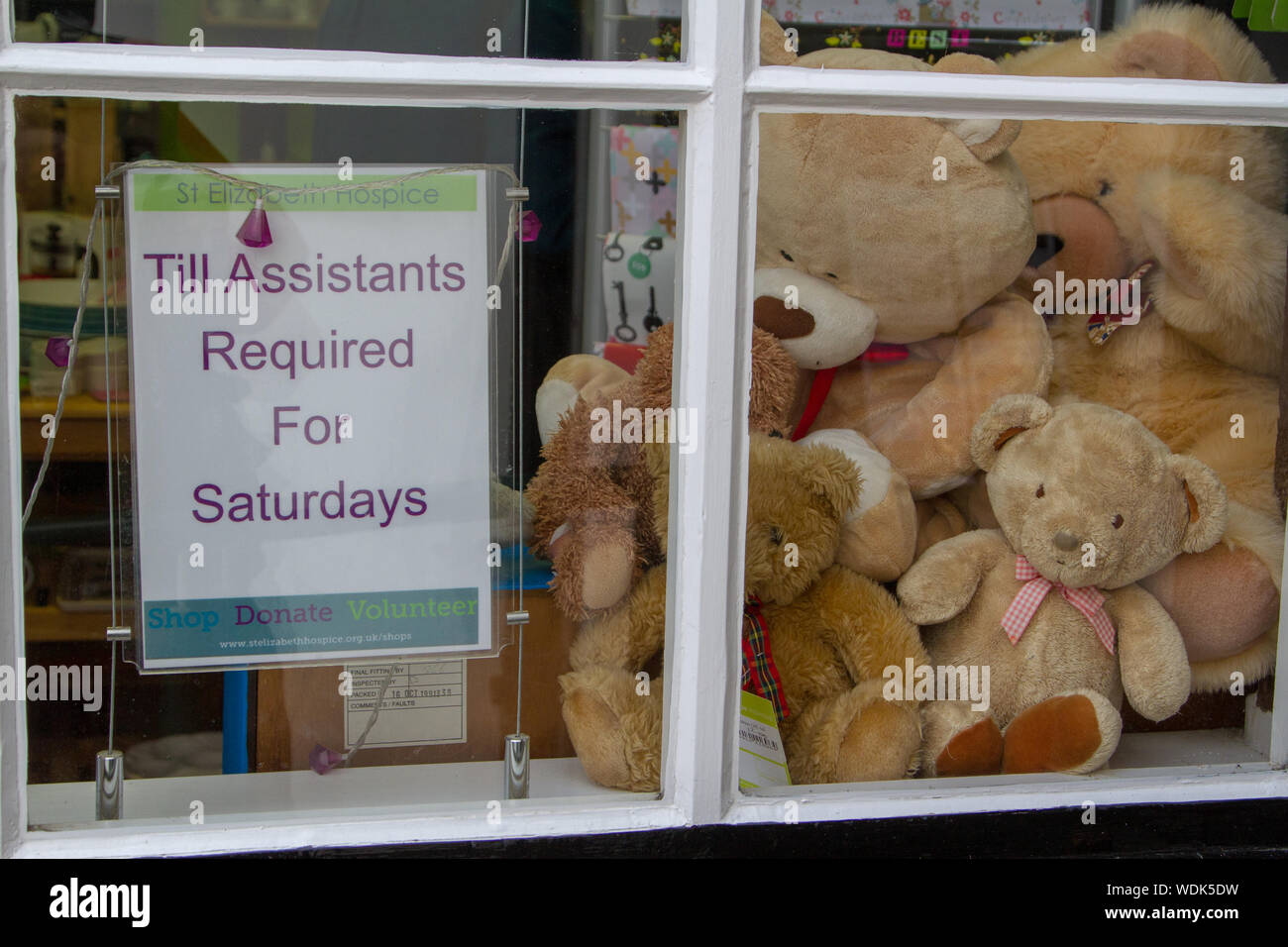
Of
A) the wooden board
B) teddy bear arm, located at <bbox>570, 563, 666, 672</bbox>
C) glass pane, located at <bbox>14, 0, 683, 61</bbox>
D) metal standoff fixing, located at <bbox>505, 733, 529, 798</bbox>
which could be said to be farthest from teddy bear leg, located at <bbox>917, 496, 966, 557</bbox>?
glass pane, located at <bbox>14, 0, 683, 61</bbox>

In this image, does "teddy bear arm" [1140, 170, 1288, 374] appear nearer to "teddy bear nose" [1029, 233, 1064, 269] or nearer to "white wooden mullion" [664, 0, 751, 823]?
"teddy bear nose" [1029, 233, 1064, 269]

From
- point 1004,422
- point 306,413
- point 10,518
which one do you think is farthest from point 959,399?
point 10,518

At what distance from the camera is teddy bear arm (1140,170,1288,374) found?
5.87 ft

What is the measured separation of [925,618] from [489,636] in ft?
2.24

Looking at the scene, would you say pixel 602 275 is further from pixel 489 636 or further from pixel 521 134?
pixel 489 636

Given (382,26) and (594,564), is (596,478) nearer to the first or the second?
(594,564)

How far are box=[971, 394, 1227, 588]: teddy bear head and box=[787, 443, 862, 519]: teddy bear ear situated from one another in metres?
0.22

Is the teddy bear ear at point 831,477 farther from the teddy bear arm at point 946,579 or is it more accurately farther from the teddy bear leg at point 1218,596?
the teddy bear leg at point 1218,596

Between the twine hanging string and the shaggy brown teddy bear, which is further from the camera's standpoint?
the shaggy brown teddy bear

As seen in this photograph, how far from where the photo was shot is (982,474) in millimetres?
1820

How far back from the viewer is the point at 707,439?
1555mm

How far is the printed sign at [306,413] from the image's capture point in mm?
1509

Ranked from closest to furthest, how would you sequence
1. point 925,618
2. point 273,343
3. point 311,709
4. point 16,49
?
1. point 16,49
2. point 273,343
3. point 311,709
4. point 925,618
